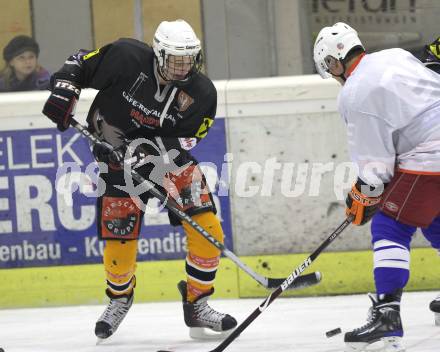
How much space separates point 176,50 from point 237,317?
1324mm

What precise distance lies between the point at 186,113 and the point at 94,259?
127cm

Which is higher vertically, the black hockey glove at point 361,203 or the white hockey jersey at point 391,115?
the white hockey jersey at point 391,115

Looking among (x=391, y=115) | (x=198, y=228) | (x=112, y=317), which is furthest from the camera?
(x=112, y=317)

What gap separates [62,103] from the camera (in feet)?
13.9

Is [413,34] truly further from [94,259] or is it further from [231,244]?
[94,259]

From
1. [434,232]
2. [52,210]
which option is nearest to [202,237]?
[434,232]

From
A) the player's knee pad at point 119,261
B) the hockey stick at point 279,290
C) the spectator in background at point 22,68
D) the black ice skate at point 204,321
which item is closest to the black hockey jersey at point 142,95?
the player's knee pad at point 119,261

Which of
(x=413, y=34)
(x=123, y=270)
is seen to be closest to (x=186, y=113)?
(x=123, y=270)

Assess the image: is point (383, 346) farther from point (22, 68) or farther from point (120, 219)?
point (22, 68)

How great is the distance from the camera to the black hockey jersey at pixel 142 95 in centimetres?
433

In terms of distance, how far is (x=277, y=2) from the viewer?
536 cm

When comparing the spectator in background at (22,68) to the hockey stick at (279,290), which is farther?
the spectator in background at (22,68)

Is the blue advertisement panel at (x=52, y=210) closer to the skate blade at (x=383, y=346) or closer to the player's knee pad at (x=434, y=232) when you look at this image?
the player's knee pad at (x=434, y=232)

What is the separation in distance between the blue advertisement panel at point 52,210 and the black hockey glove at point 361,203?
157 centimetres
